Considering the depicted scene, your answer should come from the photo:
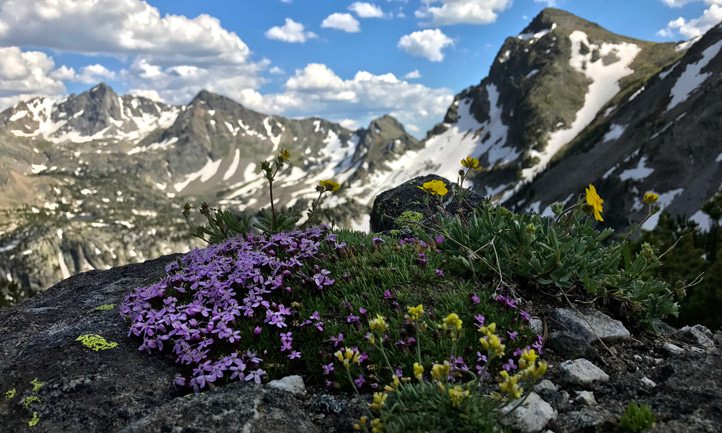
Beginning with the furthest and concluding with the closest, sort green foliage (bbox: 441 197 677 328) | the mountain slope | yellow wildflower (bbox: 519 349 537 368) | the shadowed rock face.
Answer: the mountain slope, the shadowed rock face, green foliage (bbox: 441 197 677 328), yellow wildflower (bbox: 519 349 537 368)

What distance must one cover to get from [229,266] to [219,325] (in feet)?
4.29

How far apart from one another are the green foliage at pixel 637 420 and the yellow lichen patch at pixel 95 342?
17.9 ft

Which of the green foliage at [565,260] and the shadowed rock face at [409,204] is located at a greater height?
the shadowed rock face at [409,204]

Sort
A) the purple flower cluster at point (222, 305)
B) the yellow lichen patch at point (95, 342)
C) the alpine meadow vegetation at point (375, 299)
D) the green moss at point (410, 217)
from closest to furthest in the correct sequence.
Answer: the alpine meadow vegetation at point (375, 299) < the purple flower cluster at point (222, 305) < the yellow lichen patch at point (95, 342) < the green moss at point (410, 217)

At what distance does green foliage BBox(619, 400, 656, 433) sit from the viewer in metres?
3.34

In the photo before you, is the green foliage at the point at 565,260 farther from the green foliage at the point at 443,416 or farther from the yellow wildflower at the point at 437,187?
the green foliage at the point at 443,416

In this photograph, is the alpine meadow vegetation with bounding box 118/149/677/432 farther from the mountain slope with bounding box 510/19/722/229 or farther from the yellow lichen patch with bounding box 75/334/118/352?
the mountain slope with bounding box 510/19/722/229

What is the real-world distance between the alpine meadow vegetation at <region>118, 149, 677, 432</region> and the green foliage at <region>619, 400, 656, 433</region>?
2.79 ft

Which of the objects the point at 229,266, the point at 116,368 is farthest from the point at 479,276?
the point at 116,368

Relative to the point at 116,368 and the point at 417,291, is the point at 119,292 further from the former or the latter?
the point at 417,291

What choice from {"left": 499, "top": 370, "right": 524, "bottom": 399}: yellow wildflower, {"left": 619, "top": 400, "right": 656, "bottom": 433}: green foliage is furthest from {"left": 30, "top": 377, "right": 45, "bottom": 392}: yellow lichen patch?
{"left": 619, "top": 400, "right": 656, "bottom": 433}: green foliage

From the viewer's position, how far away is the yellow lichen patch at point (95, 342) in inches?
204

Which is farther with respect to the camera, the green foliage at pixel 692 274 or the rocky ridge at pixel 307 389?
the green foliage at pixel 692 274

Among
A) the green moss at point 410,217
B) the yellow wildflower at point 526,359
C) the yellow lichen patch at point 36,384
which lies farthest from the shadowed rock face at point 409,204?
the yellow lichen patch at point 36,384
